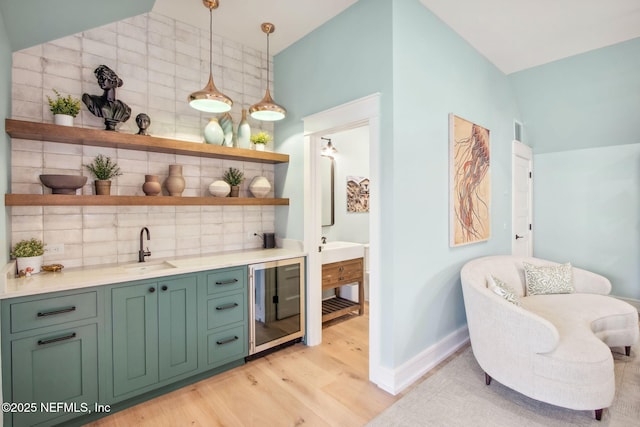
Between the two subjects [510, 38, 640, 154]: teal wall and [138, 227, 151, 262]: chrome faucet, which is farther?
[510, 38, 640, 154]: teal wall

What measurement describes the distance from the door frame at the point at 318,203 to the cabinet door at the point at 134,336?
143 centimetres

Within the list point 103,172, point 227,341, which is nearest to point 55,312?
point 103,172

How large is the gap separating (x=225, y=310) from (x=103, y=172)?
145cm

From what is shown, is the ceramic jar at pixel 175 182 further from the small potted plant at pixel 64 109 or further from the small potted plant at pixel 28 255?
the small potted plant at pixel 28 255

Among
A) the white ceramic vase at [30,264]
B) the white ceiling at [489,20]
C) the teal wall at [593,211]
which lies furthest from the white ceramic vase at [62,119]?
the teal wall at [593,211]

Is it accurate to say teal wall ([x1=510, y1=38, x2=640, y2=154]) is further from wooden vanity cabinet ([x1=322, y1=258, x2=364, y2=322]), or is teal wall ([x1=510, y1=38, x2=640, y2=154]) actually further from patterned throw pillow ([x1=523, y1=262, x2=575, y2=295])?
wooden vanity cabinet ([x1=322, y1=258, x2=364, y2=322])

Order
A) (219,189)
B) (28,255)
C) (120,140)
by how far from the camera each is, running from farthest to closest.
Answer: (219,189), (120,140), (28,255)

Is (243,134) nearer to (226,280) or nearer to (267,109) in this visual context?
(267,109)

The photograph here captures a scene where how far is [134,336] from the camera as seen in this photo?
216 centimetres

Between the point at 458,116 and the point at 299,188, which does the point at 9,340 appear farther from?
the point at 458,116

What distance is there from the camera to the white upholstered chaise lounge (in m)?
1.94

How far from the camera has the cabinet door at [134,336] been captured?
2.09m

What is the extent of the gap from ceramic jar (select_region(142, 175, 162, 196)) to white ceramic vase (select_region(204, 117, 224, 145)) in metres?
0.59

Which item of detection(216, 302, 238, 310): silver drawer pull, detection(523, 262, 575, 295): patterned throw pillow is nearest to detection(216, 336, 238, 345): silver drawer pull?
detection(216, 302, 238, 310): silver drawer pull
